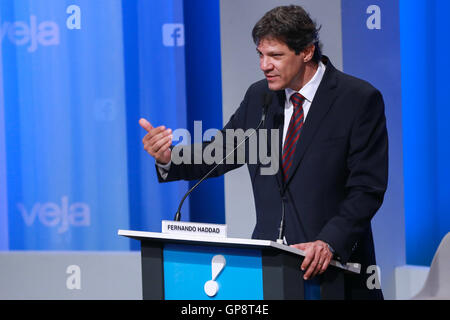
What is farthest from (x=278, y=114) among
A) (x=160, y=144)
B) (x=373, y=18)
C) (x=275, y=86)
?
(x=373, y=18)

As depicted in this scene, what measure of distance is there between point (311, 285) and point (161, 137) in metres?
0.72

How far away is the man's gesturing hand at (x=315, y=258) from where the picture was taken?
5.89 ft

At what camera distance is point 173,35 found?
3930 mm

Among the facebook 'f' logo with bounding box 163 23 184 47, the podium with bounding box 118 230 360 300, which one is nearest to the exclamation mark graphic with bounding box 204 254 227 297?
the podium with bounding box 118 230 360 300

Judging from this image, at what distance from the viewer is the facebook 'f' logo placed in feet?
12.8

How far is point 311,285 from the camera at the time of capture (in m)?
1.84

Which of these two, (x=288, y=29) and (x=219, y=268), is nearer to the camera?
(x=219, y=268)

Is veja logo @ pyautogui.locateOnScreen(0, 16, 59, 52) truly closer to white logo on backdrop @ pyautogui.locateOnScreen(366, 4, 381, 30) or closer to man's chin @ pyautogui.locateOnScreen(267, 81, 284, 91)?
white logo on backdrop @ pyautogui.locateOnScreen(366, 4, 381, 30)

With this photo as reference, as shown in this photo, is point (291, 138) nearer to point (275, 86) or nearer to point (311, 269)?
point (275, 86)

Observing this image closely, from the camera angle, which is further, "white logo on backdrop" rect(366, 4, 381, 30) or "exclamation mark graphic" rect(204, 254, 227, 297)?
"white logo on backdrop" rect(366, 4, 381, 30)

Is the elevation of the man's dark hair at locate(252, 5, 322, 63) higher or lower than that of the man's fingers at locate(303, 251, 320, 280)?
higher

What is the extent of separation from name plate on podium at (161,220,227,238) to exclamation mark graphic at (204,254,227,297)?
0.23ft

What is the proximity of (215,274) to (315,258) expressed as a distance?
295 millimetres
